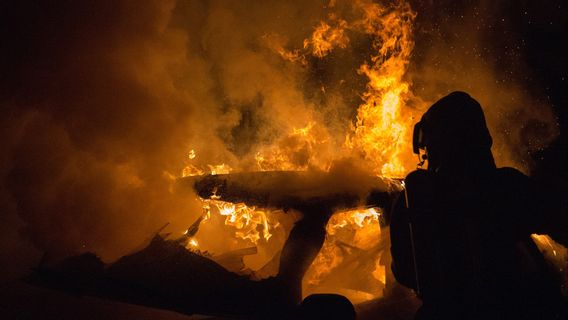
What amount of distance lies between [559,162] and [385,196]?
406 cm

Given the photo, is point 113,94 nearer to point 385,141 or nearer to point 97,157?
point 97,157

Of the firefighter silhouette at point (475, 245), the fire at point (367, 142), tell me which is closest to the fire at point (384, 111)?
the fire at point (367, 142)

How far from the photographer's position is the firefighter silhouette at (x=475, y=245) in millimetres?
2846

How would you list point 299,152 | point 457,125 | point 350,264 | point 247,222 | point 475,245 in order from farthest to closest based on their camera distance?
point 299,152, point 247,222, point 350,264, point 457,125, point 475,245

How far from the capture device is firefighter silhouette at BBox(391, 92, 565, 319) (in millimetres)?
2846

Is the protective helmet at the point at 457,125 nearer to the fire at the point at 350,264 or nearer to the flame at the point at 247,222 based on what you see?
the fire at the point at 350,264

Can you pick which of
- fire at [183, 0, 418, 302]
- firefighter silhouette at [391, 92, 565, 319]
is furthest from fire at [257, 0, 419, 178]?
firefighter silhouette at [391, 92, 565, 319]

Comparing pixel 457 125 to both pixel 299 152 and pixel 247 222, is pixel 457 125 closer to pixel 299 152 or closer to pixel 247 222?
pixel 299 152

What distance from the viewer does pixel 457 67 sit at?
952 cm

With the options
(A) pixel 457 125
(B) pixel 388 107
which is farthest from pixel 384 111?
(A) pixel 457 125

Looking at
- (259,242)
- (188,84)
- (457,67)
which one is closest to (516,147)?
(457,67)

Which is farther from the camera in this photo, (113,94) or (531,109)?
(531,109)

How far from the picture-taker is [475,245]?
2.95 m

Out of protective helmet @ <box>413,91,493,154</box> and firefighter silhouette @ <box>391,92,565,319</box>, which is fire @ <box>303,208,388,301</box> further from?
firefighter silhouette @ <box>391,92,565,319</box>
